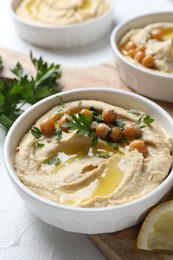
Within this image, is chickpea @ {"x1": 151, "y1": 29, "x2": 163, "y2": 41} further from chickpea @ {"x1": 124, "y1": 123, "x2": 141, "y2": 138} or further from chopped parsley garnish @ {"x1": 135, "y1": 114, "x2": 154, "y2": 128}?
chickpea @ {"x1": 124, "y1": 123, "x2": 141, "y2": 138}

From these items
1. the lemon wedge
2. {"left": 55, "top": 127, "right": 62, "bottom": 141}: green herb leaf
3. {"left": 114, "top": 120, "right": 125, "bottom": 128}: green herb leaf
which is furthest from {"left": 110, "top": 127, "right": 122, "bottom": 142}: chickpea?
the lemon wedge

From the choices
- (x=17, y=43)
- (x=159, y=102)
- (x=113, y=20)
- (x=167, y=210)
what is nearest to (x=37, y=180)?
(x=167, y=210)

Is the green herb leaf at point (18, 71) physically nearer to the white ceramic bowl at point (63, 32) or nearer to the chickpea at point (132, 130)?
the white ceramic bowl at point (63, 32)

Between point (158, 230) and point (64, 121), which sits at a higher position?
point (64, 121)

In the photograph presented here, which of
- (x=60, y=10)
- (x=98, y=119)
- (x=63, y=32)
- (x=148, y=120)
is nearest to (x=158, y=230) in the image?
(x=148, y=120)

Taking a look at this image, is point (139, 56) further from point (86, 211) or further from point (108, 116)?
point (86, 211)
